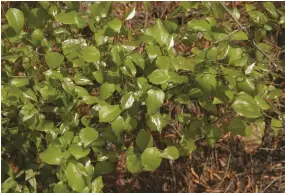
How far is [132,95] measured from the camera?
1.27 meters

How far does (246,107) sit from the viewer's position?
1.21 m

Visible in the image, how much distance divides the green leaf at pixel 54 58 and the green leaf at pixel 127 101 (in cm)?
27

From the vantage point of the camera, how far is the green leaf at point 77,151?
1316mm

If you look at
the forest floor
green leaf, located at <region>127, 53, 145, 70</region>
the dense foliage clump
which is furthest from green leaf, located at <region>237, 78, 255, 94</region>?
the forest floor

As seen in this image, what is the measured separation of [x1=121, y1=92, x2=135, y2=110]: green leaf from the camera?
126 cm

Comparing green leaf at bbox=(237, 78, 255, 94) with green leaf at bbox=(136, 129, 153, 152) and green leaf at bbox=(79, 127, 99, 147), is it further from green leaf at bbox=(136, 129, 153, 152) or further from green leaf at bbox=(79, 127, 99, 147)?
green leaf at bbox=(79, 127, 99, 147)

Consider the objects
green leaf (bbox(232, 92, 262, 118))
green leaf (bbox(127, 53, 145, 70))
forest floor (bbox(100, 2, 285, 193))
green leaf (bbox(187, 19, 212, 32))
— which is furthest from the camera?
forest floor (bbox(100, 2, 285, 193))

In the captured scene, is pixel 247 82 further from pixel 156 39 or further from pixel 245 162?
pixel 245 162

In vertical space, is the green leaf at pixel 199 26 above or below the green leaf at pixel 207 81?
above

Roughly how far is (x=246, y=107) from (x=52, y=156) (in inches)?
23.5

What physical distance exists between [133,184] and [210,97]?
698 mm

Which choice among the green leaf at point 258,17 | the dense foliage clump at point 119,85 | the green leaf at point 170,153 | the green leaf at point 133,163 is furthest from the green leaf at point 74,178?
the green leaf at point 258,17

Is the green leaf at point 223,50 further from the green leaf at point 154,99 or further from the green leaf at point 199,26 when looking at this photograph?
the green leaf at point 154,99

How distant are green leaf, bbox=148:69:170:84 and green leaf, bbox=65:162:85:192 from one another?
1.13 ft
